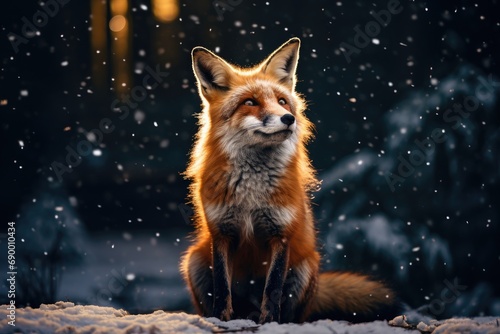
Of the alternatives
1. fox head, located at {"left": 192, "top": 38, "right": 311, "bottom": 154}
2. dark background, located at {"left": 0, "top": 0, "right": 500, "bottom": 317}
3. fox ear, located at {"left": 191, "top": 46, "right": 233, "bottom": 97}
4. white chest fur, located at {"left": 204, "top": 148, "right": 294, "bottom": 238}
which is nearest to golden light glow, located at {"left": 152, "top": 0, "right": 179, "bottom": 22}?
dark background, located at {"left": 0, "top": 0, "right": 500, "bottom": 317}

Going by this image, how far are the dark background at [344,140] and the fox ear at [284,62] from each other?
1.10 meters

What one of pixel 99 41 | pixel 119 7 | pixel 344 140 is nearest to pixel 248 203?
pixel 344 140

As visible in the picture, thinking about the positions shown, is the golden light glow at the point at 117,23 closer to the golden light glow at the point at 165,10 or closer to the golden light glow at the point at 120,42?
the golden light glow at the point at 120,42

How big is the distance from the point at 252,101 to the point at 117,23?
96.1 inches

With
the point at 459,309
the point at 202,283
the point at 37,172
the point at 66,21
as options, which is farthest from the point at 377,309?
the point at 66,21

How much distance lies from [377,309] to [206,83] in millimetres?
1669

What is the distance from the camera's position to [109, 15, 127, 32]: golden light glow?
5.11 m

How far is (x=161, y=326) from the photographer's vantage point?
2.76 metres

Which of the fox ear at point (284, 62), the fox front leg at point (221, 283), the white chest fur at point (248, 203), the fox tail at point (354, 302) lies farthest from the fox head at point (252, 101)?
the fox tail at point (354, 302)

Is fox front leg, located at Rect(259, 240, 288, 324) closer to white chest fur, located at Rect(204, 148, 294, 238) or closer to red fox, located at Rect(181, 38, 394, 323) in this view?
red fox, located at Rect(181, 38, 394, 323)

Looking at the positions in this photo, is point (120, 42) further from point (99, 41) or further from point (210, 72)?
point (210, 72)

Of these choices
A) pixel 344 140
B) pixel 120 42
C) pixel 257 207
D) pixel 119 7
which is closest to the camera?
pixel 257 207

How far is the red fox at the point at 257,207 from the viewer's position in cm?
313

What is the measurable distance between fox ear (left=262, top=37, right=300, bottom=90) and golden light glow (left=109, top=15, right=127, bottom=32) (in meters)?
2.21
